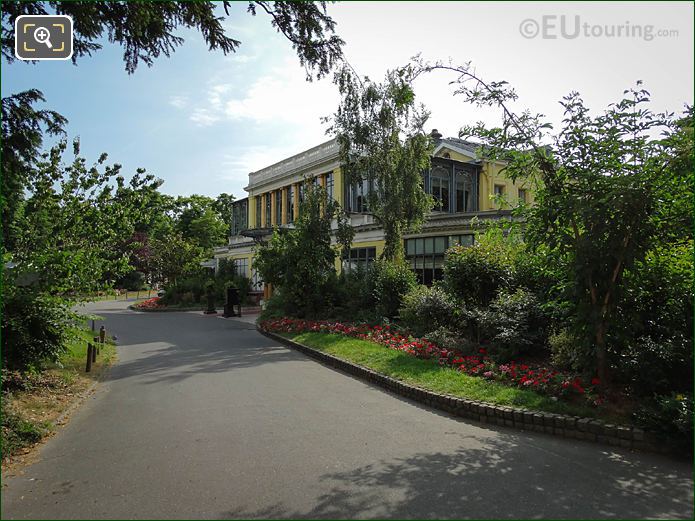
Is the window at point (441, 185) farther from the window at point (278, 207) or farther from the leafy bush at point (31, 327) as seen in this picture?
the leafy bush at point (31, 327)

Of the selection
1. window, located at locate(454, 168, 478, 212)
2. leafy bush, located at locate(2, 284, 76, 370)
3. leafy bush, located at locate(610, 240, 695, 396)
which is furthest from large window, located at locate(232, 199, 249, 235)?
leafy bush, located at locate(610, 240, 695, 396)

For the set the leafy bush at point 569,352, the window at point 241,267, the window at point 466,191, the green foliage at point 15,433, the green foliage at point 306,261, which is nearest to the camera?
the green foliage at point 15,433

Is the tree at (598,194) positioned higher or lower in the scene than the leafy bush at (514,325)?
higher

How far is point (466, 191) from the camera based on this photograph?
30703mm

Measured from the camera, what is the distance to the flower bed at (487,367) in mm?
6754

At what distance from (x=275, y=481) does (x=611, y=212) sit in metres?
5.40

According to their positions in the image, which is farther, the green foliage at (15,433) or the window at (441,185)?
the window at (441,185)

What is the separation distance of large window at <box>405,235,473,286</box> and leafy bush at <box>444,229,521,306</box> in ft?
35.9

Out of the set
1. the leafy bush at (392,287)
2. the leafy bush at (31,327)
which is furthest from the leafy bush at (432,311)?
the leafy bush at (31,327)

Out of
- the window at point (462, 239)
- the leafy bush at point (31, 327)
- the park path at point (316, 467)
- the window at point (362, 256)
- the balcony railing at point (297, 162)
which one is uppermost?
the balcony railing at point (297, 162)

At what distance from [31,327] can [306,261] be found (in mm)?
11613

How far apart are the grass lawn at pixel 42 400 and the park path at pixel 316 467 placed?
30cm

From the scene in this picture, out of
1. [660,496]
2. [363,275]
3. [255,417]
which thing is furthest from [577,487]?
[363,275]

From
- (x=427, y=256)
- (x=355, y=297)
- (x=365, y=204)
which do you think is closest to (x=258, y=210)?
(x=365, y=204)
